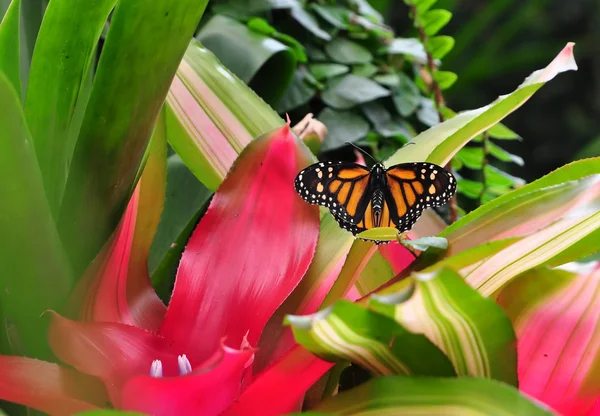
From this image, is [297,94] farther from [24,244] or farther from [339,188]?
[24,244]

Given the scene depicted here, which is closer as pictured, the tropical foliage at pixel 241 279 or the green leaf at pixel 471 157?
the tropical foliage at pixel 241 279

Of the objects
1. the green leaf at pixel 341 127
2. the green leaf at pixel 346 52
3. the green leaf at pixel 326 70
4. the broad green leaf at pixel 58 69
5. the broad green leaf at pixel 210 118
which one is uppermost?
the broad green leaf at pixel 58 69

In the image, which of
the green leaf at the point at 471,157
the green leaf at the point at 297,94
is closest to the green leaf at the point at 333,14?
the green leaf at the point at 297,94

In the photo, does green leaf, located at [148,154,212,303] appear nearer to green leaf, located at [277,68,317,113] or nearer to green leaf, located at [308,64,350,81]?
green leaf, located at [277,68,317,113]

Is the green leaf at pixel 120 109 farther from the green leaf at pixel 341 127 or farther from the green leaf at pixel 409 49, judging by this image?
the green leaf at pixel 409 49

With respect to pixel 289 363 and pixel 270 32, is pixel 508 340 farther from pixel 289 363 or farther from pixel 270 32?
pixel 270 32

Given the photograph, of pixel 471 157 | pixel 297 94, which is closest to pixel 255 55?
pixel 297 94
